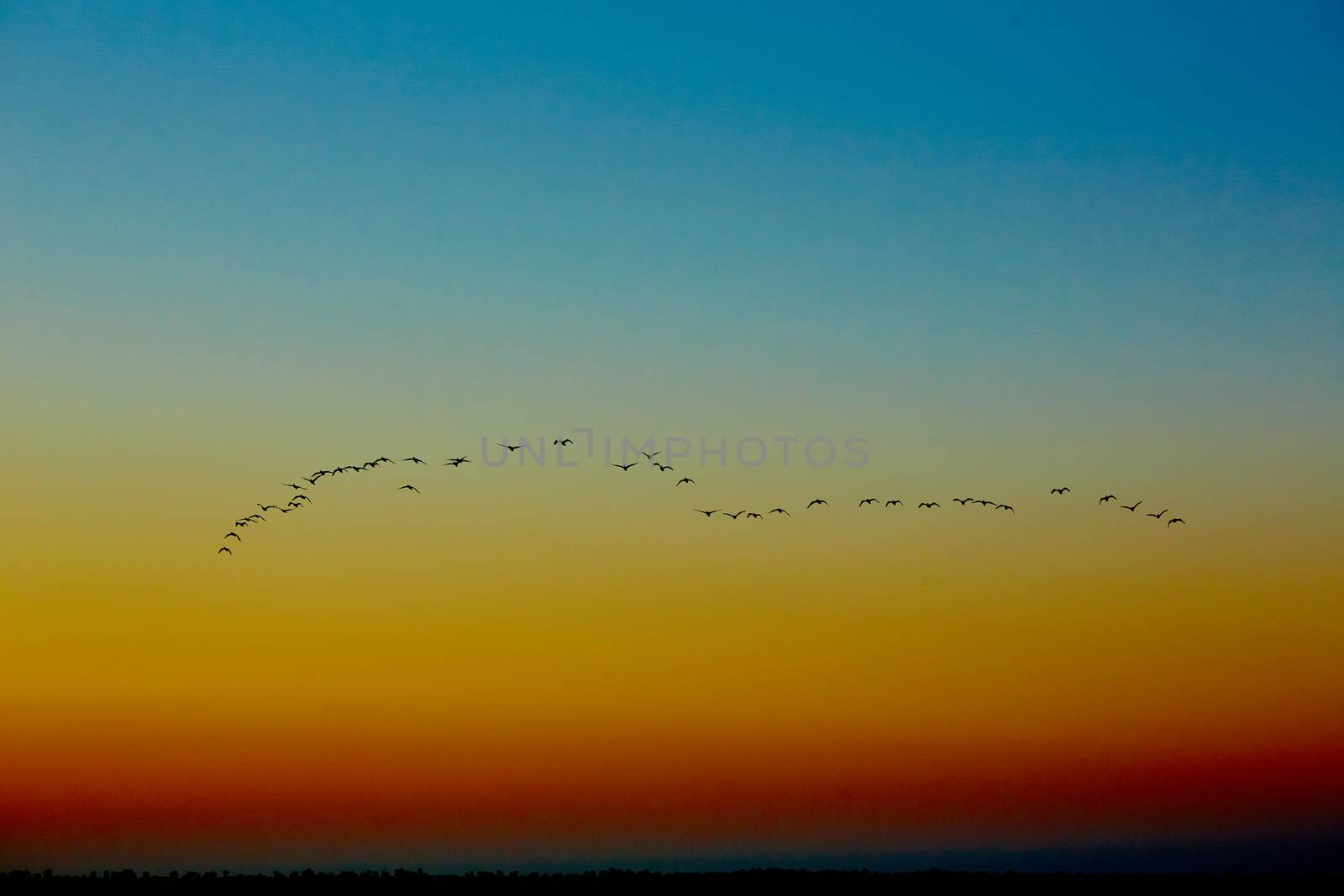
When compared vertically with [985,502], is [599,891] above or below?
below

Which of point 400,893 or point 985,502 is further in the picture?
point 985,502

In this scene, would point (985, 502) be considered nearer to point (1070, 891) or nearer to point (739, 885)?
point (1070, 891)

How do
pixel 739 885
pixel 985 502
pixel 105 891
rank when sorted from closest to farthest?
pixel 105 891 → pixel 739 885 → pixel 985 502

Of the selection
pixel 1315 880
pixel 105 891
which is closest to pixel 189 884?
pixel 105 891

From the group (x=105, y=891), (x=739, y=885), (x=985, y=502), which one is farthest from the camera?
Answer: (x=985, y=502)

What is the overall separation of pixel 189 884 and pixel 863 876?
30.1 metres

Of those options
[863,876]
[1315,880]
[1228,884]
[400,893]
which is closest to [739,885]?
[863,876]

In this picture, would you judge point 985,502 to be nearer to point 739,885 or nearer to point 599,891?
point 739,885

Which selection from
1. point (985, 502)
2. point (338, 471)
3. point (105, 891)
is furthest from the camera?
point (985, 502)

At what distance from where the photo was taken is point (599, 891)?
5356 cm

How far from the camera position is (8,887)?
5169cm

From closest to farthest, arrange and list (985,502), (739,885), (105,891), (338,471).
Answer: (105,891) < (739,885) < (338,471) < (985,502)

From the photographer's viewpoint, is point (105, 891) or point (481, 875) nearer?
point (105, 891)

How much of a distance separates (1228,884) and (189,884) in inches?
1862
